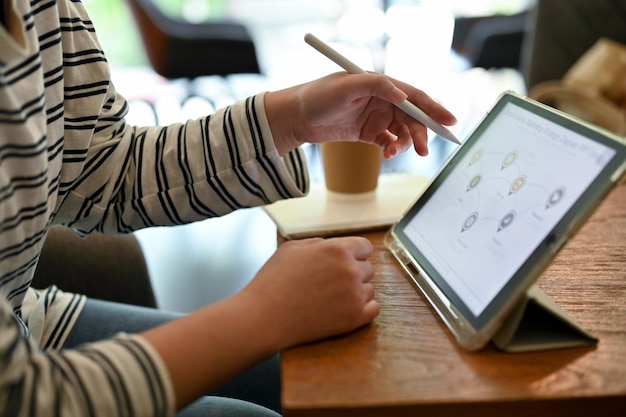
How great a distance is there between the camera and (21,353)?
39 cm

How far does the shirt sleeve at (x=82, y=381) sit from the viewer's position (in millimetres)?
383

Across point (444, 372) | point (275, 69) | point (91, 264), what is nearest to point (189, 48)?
point (275, 69)

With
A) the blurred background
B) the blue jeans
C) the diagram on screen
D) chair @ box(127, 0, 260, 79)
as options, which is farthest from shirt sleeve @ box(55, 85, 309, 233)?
chair @ box(127, 0, 260, 79)

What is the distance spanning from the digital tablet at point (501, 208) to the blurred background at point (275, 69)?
106 cm

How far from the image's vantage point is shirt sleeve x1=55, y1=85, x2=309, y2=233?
2.19ft

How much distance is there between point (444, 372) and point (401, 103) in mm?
295

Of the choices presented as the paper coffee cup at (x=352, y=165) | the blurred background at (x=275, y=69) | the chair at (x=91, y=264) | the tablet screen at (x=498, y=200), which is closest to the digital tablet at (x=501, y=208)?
the tablet screen at (x=498, y=200)

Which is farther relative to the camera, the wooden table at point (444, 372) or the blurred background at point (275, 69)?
the blurred background at point (275, 69)

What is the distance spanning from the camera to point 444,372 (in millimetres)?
441

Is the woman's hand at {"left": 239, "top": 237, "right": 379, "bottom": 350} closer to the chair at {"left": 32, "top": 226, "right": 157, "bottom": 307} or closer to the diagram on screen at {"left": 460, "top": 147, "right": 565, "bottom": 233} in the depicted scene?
the diagram on screen at {"left": 460, "top": 147, "right": 565, "bottom": 233}

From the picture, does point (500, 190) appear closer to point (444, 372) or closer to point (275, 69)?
point (444, 372)

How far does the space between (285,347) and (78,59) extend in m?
0.38

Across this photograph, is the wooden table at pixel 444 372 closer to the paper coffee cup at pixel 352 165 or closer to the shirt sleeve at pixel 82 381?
the shirt sleeve at pixel 82 381

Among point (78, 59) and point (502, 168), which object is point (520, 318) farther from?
point (78, 59)
